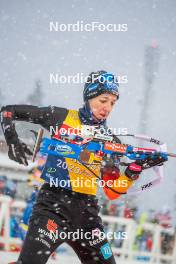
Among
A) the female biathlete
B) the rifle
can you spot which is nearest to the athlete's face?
the female biathlete

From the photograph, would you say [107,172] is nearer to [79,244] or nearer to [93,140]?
[93,140]

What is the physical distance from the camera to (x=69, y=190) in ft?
12.1

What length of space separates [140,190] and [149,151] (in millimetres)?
386

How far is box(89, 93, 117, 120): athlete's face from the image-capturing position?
394cm

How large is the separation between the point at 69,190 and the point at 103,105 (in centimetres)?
80

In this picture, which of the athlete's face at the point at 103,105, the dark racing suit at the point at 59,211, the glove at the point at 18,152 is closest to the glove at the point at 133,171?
the dark racing suit at the point at 59,211

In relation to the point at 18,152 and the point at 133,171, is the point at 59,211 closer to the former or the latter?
the point at 18,152

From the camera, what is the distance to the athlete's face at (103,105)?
12.9ft

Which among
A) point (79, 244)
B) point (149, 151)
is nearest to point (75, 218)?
point (79, 244)

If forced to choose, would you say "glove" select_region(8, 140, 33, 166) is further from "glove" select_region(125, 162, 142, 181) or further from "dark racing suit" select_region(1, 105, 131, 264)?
"glove" select_region(125, 162, 142, 181)

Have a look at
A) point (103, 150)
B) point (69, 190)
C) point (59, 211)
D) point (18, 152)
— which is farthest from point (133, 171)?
point (18, 152)

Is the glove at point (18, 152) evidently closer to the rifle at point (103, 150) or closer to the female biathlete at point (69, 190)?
the female biathlete at point (69, 190)

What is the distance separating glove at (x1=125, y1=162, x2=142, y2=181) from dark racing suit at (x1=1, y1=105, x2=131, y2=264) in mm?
309

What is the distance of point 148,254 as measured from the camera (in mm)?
10539
